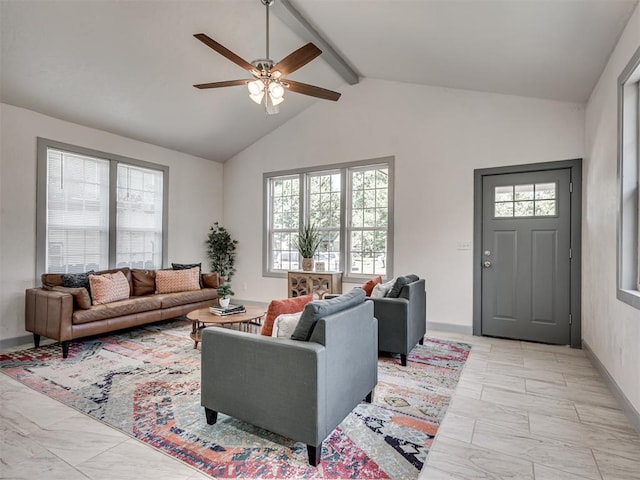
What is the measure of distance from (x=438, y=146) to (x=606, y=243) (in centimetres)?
234

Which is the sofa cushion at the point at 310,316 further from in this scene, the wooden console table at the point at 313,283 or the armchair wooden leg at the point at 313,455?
the wooden console table at the point at 313,283

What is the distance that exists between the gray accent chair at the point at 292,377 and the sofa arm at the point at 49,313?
2.28 m

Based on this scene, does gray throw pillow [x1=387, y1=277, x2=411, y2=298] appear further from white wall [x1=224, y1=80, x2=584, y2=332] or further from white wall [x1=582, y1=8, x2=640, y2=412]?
white wall [x1=582, y1=8, x2=640, y2=412]

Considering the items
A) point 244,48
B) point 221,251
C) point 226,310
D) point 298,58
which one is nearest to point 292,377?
point 226,310

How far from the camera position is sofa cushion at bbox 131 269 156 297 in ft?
15.6

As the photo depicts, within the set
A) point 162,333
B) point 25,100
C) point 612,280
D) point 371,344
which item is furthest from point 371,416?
point 25,100

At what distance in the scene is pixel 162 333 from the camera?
448cm

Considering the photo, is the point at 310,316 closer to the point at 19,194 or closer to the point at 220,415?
the point at 220,415

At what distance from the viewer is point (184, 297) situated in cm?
482

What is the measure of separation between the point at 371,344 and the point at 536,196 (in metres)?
3.12

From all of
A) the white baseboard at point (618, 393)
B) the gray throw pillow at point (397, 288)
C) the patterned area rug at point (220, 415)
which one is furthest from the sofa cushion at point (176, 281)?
the white baseboard at point (618, 393)

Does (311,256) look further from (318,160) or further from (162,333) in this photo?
(162,333)

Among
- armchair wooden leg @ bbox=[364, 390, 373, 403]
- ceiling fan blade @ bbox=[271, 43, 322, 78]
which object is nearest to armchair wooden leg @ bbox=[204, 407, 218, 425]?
armchair wooden leg @ bbox=[364, 390, 373, 403]

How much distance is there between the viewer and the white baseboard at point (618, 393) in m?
2.22
